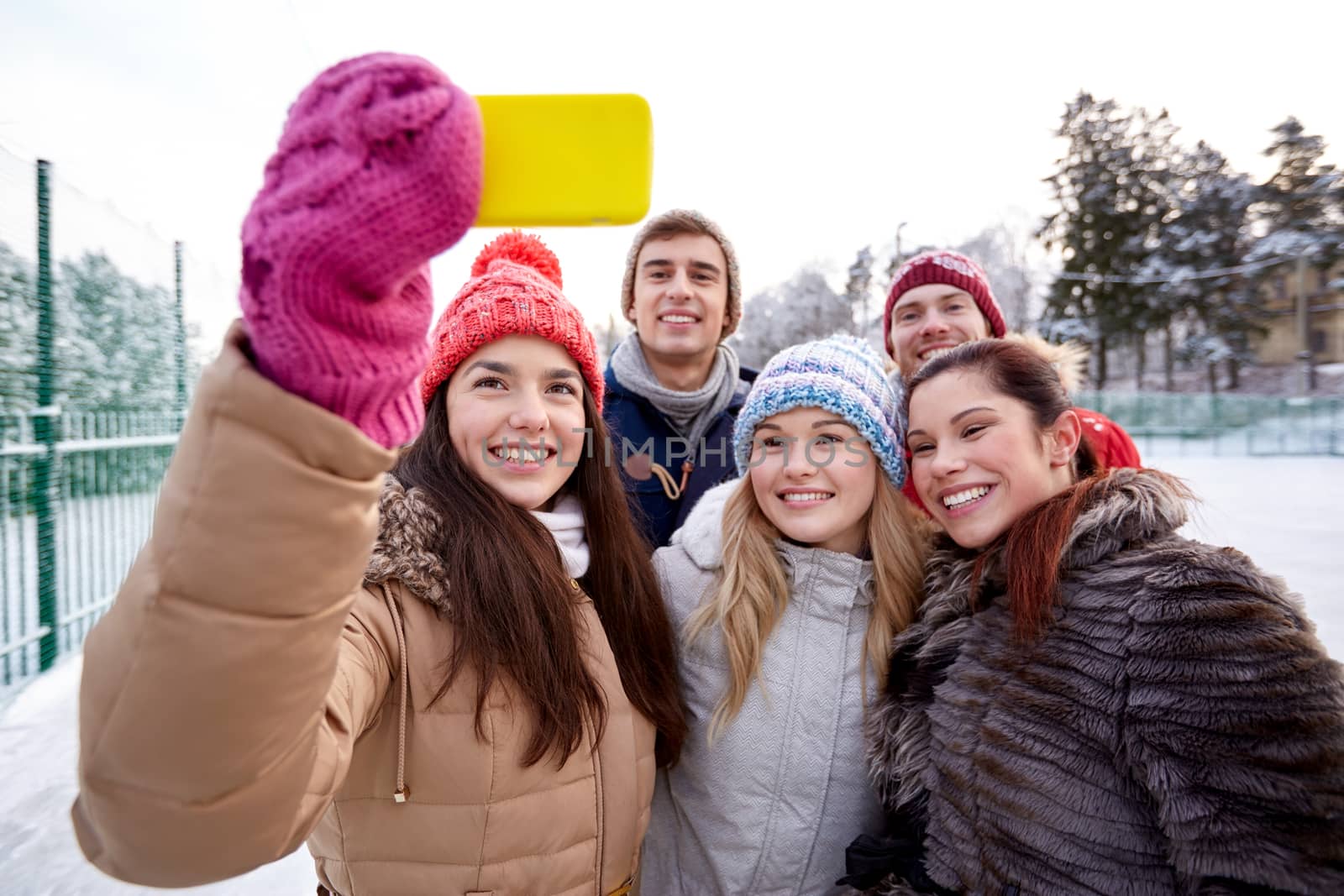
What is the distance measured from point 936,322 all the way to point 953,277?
22 centimetres

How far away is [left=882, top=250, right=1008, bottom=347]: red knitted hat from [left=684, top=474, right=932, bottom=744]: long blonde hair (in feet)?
4.99

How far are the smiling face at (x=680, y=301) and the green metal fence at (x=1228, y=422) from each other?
71.0 feet

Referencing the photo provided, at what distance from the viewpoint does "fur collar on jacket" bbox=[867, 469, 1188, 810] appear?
60.4 inches

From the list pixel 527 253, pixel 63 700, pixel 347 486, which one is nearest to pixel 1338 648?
pixel 527 253

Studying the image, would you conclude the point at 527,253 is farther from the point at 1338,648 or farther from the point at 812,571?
the point at 1338,648

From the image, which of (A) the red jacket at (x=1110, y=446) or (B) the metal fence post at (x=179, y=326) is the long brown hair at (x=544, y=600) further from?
(B) the metal fence post at (x=179, y=326)

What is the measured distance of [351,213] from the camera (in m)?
0.65

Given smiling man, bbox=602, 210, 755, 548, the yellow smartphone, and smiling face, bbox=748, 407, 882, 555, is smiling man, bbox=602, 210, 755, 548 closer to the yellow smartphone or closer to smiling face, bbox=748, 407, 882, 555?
smiling face, bbox=748, 407, 882, 555

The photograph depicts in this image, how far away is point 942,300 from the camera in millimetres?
3205

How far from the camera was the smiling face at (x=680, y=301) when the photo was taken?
333cm

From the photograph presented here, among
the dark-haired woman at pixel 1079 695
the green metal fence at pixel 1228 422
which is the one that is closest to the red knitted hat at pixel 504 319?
the dark-haired woman at pixel 1079 695

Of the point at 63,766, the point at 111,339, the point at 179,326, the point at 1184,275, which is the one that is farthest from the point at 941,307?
the point at 1184,275

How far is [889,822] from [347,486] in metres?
1.58

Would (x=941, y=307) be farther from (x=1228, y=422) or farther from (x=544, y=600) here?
(x=1228, y=422)
